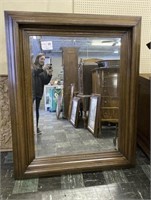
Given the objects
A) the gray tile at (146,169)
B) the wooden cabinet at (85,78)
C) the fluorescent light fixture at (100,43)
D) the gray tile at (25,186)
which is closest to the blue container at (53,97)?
the wooden cabinet at (85,78)

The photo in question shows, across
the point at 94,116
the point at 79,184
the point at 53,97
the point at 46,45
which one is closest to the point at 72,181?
the point at 79,184

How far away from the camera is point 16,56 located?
61.1 inches

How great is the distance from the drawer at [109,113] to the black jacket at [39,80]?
687 millimetres

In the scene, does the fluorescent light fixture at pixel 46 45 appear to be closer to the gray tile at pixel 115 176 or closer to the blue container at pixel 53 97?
the blue container at pixel 53 97

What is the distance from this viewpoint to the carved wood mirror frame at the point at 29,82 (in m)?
1.57

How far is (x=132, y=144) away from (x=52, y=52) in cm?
118

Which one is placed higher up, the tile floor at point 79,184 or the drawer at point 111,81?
the drawer at point 111,81

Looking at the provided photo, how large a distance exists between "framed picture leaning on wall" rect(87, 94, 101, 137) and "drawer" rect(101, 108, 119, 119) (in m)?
0.05

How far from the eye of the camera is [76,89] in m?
2.05

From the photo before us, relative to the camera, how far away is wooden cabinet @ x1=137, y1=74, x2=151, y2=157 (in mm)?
2036

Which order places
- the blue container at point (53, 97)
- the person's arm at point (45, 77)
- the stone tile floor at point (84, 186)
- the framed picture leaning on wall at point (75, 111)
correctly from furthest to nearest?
1. the framed picture leaning on wall at point (75, 111)
2. the blue container at point (53, 97)
3. the person's arm at point (45, 77)
4. the stone tile floor at point (84, 186)

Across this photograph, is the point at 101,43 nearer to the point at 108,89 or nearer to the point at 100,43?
the point at 100,43

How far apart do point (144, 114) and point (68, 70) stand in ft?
3.24

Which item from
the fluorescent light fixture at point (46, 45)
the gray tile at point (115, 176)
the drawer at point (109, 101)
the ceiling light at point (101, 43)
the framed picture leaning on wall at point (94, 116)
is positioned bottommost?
the gray tile at point (115, 176)
